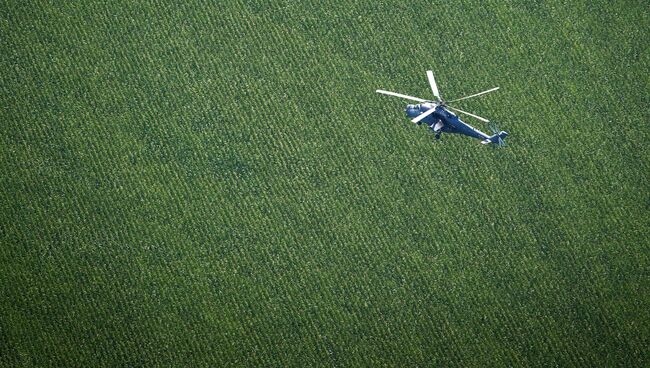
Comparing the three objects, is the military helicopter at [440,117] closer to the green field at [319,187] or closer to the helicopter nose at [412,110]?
the helicopter nose at [412,110]

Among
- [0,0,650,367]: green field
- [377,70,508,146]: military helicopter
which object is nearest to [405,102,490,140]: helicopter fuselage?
[377,70,508,146]: military helicopter

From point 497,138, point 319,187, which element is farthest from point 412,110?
point 319,187

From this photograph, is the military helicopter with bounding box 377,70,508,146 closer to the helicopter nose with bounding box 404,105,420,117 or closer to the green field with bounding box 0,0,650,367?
the helicopter nose with bounding box 404,105,420,117

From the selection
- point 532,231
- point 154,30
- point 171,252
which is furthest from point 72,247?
point 532,231

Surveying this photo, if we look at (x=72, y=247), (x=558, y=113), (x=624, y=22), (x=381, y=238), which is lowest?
(x=72, y=247)

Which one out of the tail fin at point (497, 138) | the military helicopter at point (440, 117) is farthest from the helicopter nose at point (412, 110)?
the tail fin at point (497, 138)

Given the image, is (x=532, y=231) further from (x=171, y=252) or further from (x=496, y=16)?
(x=171, y=252)
